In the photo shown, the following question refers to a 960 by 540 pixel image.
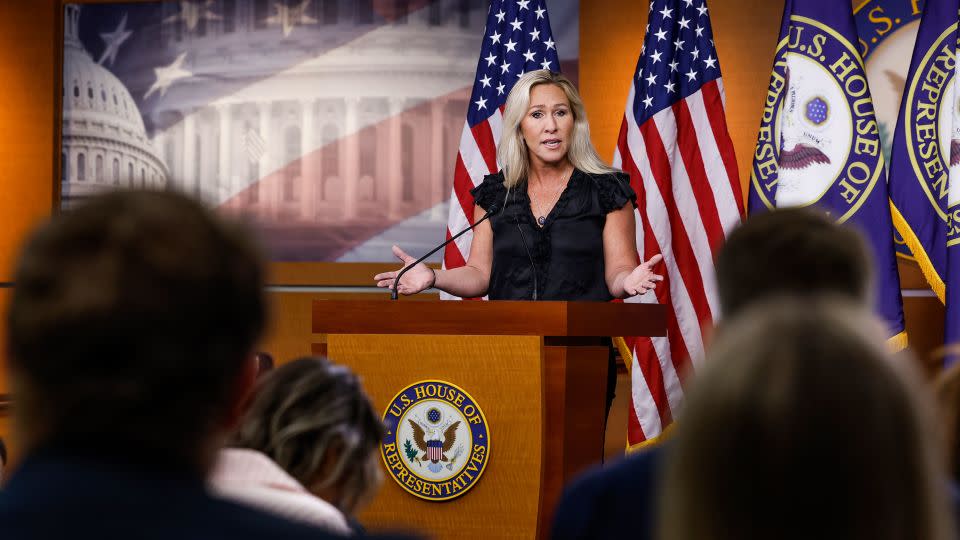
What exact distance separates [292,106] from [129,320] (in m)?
5.16

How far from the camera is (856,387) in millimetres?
769

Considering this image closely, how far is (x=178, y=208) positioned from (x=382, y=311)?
219cm

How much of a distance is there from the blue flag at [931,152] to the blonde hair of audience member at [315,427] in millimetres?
3488

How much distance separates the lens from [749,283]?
1103mm

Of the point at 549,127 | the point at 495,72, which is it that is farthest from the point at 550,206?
the point at 495,72

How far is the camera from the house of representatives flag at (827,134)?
470cm

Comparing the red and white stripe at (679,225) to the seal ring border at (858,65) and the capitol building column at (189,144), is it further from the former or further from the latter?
the capitol building column at (189,144)

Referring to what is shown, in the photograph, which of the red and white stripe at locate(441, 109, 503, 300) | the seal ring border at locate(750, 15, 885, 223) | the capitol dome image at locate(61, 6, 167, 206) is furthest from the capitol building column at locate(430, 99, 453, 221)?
the seal ring border at locate(750, 15, 885, 223)

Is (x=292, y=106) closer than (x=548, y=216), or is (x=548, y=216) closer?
(x=548, y=216)

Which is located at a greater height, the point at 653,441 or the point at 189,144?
the point at 189,144

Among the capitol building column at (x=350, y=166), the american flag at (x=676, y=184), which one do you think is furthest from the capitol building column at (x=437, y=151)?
the american flag at (x=676, y=184)

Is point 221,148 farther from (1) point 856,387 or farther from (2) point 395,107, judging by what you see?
(1) point 856,387

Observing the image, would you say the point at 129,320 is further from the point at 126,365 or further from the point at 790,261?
the point at 790,261

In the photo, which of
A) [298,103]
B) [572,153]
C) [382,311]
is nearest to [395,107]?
[298,103]
